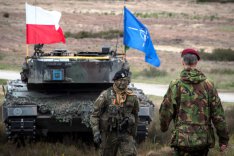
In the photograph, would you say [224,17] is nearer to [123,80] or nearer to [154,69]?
[154,69]

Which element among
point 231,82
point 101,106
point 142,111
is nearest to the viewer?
point 101,106

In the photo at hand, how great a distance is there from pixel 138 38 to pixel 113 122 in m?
4.40

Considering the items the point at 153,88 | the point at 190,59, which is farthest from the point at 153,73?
the point at 190,59

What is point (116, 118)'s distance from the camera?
8.32 m

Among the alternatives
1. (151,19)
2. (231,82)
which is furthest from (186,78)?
(151,19)

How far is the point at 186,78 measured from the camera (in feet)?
22.1

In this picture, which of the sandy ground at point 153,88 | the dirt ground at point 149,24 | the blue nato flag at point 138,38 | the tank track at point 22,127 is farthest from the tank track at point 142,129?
the dirt ground at point 149,24

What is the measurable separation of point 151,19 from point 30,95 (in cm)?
3779

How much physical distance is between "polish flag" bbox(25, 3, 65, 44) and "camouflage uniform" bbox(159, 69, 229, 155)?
721cm

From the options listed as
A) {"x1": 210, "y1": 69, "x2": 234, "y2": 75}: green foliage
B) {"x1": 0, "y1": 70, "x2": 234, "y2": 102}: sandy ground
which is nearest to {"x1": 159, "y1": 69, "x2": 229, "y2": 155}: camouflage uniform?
{"x1": 0, "y1": 70, "x2": 234, "y2": 102}: sandy ground

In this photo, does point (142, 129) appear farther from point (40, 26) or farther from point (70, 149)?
point (40, 26)

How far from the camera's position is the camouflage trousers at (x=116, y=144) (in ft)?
27.5

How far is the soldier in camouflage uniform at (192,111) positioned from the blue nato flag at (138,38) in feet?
17.7

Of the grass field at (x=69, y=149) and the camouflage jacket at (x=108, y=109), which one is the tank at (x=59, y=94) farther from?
the camouflage jacket at (x=108, y=109)
